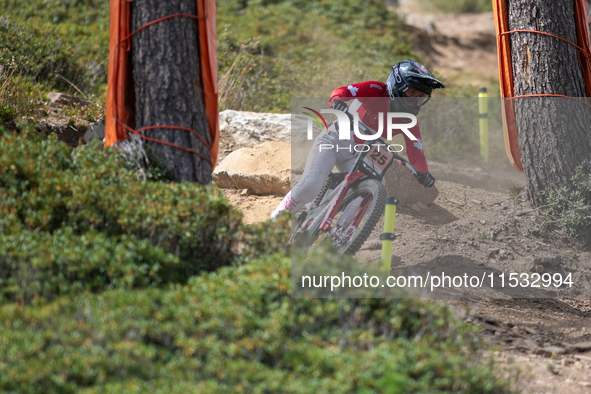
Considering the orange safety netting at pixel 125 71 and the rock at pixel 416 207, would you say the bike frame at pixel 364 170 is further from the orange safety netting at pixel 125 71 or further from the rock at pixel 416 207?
the rock at pixel 416 207

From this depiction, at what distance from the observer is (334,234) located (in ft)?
15.5

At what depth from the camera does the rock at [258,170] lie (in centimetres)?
647

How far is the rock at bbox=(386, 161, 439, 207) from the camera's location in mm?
6230

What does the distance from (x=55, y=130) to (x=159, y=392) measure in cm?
460

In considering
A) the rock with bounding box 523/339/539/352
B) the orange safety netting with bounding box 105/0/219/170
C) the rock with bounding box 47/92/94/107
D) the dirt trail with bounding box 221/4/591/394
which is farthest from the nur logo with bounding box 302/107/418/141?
the rock with bounding box 47/92/94/107

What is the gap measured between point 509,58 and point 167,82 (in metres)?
3.64

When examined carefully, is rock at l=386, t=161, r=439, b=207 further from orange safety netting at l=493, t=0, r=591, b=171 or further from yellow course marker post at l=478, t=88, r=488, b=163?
yellow course marker post at l=478, t=88, r=488, b=163

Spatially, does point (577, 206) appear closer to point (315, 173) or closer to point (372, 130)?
point (372, 130)

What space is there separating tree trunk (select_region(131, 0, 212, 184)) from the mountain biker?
1187mm

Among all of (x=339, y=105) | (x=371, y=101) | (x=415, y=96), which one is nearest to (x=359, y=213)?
(x=339, y=105)

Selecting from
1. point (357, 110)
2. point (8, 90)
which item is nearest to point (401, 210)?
point (357, 110)

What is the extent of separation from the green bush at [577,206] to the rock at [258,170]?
3067 millimetres

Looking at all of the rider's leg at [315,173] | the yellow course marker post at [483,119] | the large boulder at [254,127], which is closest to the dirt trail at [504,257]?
the large boulder at [254,127]

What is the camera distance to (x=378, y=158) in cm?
473
